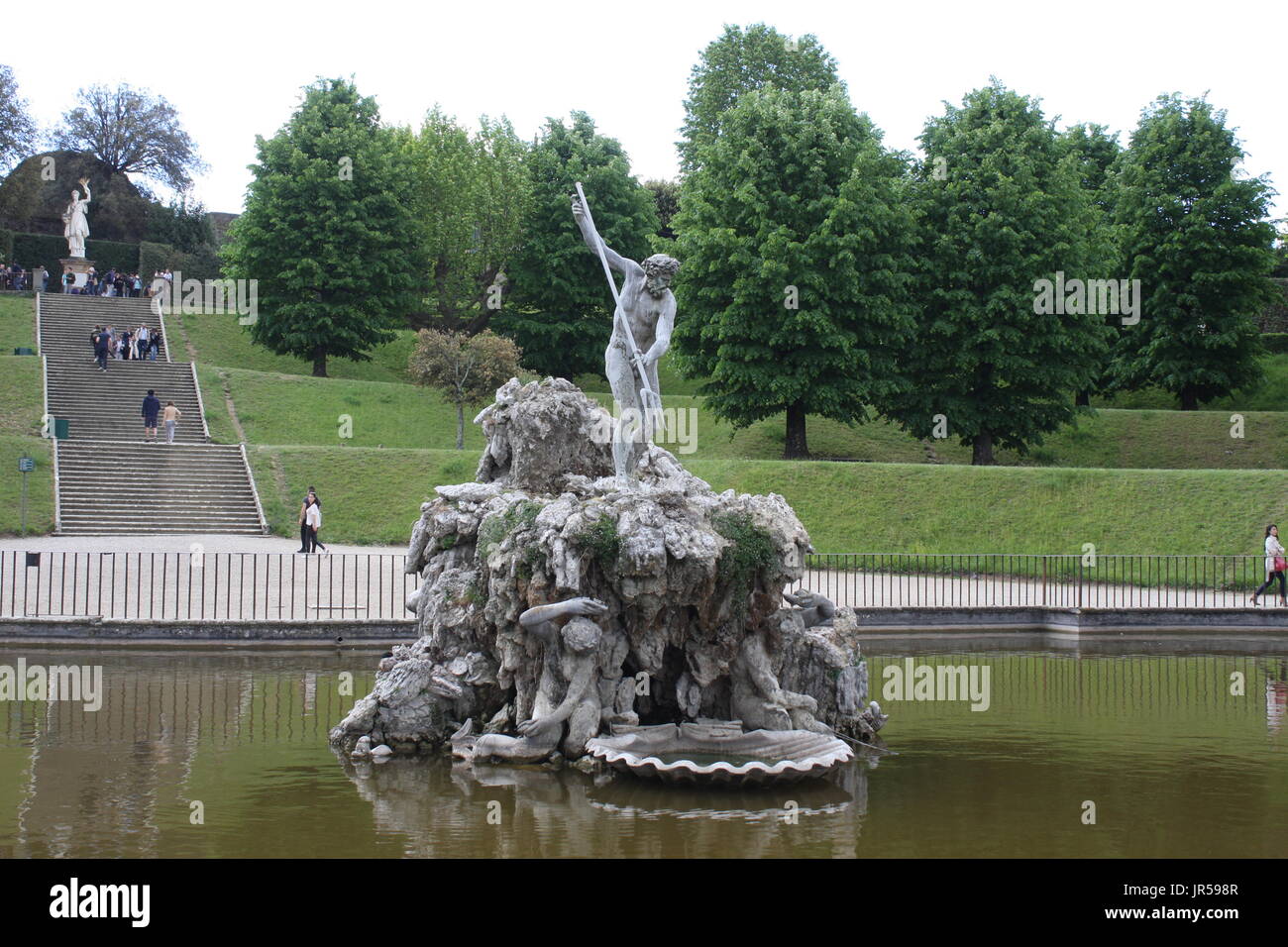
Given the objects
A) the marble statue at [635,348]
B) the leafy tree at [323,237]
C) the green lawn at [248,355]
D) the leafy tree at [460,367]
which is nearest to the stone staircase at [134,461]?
the green lawn at [248,355]

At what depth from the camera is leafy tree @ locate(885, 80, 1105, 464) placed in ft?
143

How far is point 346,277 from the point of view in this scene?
55438 millimetres

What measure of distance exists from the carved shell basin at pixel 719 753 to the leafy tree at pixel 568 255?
147 ft

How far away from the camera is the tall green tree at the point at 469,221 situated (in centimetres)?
6062

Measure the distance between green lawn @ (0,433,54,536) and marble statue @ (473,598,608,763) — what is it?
23262 millimetres

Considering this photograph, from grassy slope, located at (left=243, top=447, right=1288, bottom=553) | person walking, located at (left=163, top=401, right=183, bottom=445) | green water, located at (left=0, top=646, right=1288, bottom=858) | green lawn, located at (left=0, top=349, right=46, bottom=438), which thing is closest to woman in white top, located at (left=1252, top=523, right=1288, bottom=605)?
grassy slope, located at (left=243, top=447, right=1288, bottom=553)

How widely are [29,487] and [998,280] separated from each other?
3039cm

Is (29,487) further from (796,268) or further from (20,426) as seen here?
(796,268)

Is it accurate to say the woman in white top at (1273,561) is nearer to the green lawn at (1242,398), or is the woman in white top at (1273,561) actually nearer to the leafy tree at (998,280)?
the leafy tree at (998,280)

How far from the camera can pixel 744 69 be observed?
72938mm

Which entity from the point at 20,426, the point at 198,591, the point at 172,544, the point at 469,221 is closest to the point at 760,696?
the point at 198,591

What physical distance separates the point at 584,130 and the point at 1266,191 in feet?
98.4
